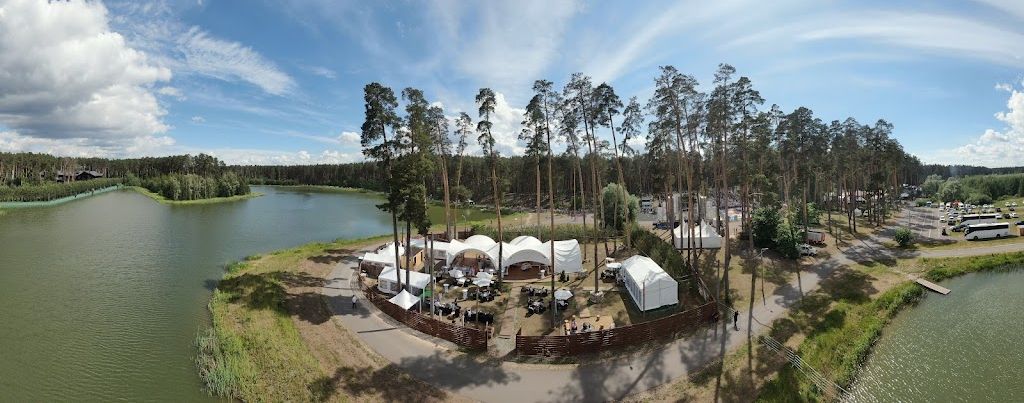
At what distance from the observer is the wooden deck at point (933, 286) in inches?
1234

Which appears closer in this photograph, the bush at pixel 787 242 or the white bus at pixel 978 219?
the bush at pixel 787 242

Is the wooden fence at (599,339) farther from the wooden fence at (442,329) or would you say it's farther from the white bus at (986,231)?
the white bus at (986,231)

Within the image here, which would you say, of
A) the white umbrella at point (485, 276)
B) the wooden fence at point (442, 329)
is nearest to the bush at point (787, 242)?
the white umbrella at point (485, 276)

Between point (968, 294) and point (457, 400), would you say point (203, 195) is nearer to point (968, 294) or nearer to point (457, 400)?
point (457, 400)

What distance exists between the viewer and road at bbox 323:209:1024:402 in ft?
58.1

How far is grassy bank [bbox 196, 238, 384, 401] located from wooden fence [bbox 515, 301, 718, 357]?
31.2ft

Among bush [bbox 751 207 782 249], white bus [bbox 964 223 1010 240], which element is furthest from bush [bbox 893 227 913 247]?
bush [bbox 751 207 782 249]

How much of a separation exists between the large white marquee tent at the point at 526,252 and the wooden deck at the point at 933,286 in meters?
26.8

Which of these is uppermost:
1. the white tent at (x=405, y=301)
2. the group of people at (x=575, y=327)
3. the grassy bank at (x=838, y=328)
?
the white tent at (x=405, y=301)

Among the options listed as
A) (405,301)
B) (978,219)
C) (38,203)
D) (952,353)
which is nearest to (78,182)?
(38,203)

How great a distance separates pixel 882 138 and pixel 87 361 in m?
71.4

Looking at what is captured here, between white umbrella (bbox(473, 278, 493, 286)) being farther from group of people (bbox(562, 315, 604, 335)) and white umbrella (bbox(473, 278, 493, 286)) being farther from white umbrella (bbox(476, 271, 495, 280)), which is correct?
group of people (bbox(562, 315, 604, 335))

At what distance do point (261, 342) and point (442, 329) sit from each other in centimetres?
947

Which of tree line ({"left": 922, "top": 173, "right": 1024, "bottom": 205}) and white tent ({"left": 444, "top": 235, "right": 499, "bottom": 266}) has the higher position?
tree line ({"left": 922, "top": 173, "right": 1024, "bottom": 205})
